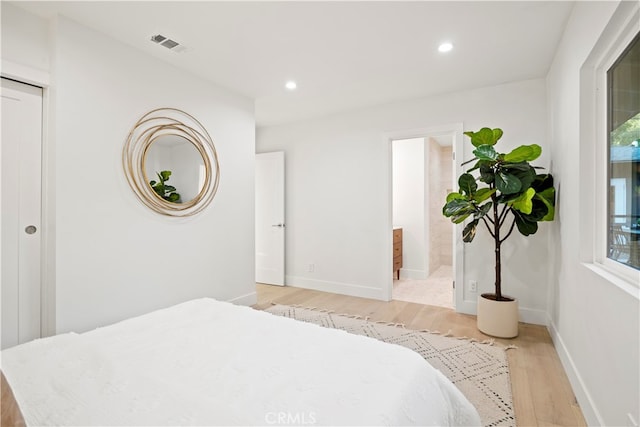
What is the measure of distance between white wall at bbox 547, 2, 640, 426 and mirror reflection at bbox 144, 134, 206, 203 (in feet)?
10.1

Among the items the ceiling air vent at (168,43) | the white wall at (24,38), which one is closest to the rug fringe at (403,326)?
the ceiling air vent at (168,43)

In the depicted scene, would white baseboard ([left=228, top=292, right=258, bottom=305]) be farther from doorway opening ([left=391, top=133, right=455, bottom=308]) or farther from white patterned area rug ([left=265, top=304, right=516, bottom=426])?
doorway opening ([left=391, top=133, right=455, bottom=308])

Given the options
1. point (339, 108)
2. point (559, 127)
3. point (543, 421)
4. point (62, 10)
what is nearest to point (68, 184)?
point (62, 10)

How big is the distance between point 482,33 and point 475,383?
2545mm

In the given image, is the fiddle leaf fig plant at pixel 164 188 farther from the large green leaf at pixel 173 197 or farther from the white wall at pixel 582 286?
the white wall at pixel 582 286

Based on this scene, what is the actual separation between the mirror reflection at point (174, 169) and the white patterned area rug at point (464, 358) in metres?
1.66

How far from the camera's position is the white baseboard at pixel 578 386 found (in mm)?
1627

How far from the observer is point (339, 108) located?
413 cm

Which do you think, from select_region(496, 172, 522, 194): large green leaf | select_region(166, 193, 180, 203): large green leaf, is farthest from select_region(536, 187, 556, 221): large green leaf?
select_region(166, 193, 180, 203): large green leaf

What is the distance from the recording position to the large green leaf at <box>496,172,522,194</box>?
2561 mm

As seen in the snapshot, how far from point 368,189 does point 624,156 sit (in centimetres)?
268

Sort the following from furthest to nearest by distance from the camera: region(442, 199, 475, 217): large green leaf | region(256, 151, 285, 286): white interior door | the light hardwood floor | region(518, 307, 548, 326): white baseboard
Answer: region(256, 151, 285, 286): white interior door
region(518, 307, 548, 326): white baseboard
region(442, 199, 475, 217): large green leaf
the light hardwood floor

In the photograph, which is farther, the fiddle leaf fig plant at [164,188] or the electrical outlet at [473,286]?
the electrical outlet at [473,286]

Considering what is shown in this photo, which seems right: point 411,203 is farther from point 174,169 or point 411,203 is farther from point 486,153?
point 174,169
